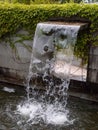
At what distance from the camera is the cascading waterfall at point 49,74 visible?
5711 mm

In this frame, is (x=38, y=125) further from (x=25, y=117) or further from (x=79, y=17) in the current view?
(x=79, y=17)

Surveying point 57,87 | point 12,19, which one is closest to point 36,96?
point 57,87

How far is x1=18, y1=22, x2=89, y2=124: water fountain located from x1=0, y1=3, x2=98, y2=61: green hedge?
31 cm

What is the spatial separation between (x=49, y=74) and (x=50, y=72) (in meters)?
0.07

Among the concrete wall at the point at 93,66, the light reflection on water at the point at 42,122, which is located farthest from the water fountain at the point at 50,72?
the concrete wall at the point at 93,66

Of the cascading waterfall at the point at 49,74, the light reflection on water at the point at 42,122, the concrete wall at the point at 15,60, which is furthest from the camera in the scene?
the concrete wall at the point at 15,60

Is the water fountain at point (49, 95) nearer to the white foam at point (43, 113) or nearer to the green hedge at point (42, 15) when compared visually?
the white foam at point (43, 113)

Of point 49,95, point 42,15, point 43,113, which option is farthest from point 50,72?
point 42,15

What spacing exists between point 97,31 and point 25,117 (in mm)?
2547

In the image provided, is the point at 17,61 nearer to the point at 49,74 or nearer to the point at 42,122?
the point at 49,74

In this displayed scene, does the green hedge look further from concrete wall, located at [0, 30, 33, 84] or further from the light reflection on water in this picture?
the light reflection on water

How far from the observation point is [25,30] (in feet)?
22.6

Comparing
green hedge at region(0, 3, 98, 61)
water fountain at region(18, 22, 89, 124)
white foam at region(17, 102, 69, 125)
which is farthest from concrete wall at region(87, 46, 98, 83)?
white foam at region(17, 102, 69, 125)

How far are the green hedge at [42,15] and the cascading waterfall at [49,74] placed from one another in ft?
1.20
